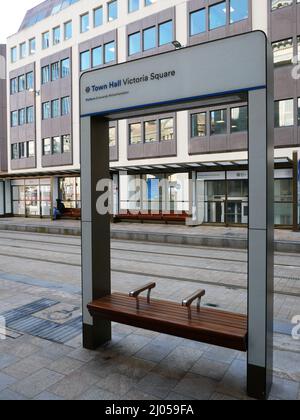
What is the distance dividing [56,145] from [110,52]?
871cm

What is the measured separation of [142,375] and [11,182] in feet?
105

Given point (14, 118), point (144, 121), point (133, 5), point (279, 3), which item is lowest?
point (144, 121)

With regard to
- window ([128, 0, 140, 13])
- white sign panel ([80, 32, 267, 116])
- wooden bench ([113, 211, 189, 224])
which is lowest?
wooden bench ([113, 211, 189, 224])

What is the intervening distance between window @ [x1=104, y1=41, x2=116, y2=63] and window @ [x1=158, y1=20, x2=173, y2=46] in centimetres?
403

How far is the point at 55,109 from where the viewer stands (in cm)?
3053

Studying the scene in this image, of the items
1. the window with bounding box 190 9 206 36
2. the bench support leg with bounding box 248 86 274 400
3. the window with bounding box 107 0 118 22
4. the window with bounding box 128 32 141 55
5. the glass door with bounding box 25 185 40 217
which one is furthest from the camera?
the glass door with bounding box 25 185 40 217

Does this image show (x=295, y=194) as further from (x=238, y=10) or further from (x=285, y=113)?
(x=238, y=10)

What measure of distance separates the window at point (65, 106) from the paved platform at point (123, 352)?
22.0 meters

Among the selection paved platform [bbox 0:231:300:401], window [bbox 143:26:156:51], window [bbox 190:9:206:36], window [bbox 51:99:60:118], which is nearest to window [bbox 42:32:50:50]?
window [bbox 51:99:60:118]

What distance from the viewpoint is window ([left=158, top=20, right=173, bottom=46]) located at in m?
23.3

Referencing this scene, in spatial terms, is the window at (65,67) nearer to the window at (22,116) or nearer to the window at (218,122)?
the window at (22,116)

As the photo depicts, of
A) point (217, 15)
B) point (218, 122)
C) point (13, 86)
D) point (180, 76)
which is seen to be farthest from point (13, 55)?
point (180, 76)

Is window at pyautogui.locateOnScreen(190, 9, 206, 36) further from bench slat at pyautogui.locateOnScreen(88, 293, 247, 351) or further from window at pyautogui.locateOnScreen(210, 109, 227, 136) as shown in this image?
bench slat at pyautogui.locateOnScreen(88, 293, 247, 351)

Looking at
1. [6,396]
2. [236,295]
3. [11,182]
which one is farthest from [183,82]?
[11,182]
